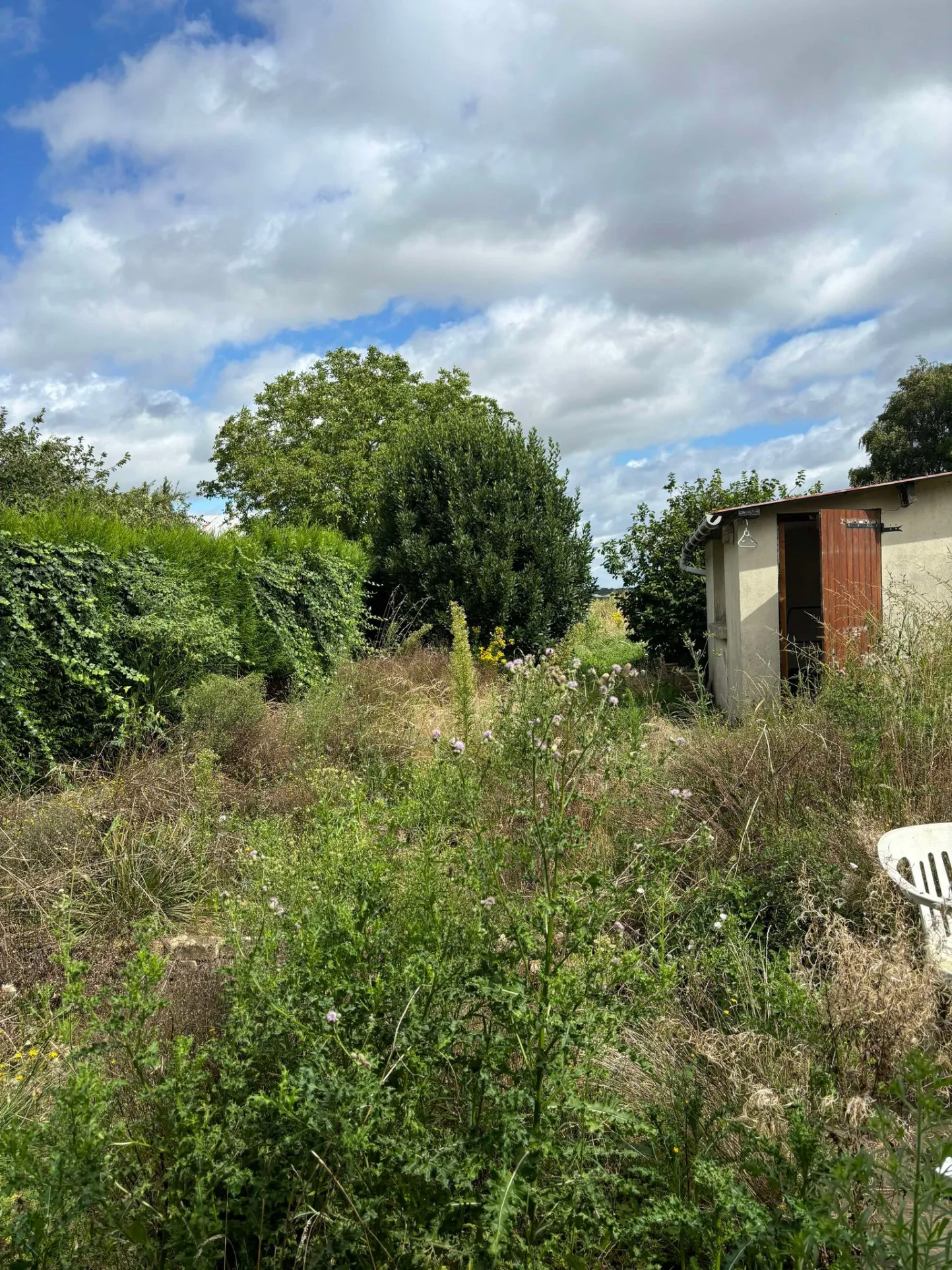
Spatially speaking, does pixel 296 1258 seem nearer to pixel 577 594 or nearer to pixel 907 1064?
pixel 907 1064

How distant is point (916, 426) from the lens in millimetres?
32344

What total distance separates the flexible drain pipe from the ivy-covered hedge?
5.25 meters

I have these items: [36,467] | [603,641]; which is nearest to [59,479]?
[36,467]

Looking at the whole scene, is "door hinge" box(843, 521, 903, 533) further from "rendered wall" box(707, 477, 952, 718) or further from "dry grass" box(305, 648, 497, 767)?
"dry grass" box(305, 648, 497, 767)

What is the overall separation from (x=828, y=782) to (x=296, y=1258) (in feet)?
11.6

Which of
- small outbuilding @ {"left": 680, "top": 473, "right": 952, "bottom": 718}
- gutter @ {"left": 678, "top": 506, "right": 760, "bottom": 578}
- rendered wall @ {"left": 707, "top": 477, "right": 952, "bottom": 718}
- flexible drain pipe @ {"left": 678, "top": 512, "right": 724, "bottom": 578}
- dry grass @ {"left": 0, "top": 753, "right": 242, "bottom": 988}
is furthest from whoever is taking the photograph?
flexible drain pipe @ {"left": 678, "top": 512, "right": 724, "bottom": 578}

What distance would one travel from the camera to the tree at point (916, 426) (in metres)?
31.3

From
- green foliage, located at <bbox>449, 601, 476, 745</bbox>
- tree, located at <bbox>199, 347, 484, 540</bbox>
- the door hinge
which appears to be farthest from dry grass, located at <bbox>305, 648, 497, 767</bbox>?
tree, located at <bbox>199, 347, 484, 540</bbox>

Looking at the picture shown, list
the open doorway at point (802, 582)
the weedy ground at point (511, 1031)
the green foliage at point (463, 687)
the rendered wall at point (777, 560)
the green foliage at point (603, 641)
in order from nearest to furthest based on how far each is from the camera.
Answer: the weedy ground at point (511, 1031) → the green foliage at point (463, 687) → the rendered wall at point (777, 560) → the open doorway at point (802, 582) → the green foliage at point (603, 641)

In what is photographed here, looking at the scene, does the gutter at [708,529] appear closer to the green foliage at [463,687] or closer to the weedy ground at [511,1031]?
the green foliage at [463,687]

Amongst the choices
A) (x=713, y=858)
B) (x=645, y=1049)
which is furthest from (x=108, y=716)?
(x=645, y=1049)

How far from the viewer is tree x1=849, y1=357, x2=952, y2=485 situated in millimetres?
31297

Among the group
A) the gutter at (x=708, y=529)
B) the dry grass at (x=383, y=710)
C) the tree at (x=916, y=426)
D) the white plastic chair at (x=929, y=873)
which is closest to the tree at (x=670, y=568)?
the gutter at (x=708, y=529)

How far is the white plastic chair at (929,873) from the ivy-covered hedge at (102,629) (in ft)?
17.6
